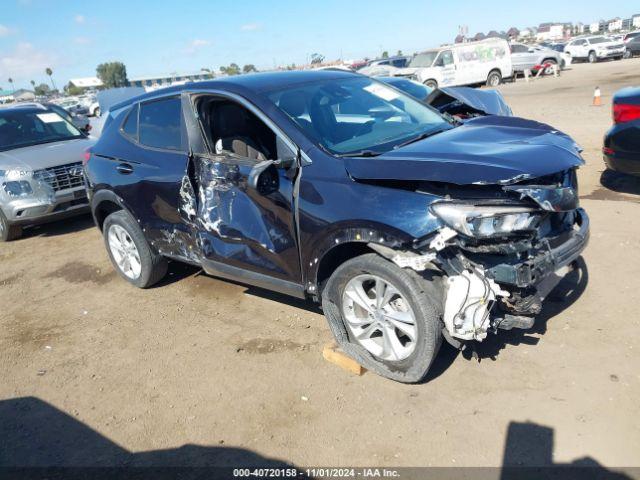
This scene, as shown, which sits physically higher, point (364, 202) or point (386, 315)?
point (364, 202)

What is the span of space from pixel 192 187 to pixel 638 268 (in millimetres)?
3771

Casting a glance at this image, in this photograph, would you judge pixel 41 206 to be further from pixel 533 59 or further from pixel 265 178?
pixel 533 59

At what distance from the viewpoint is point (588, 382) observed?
319 cm

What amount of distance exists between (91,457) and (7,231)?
18.6 feet

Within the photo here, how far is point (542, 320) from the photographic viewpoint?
3.90m

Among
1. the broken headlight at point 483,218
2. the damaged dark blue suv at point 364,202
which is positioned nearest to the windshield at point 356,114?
the damaged dark blue suv at point 364,202

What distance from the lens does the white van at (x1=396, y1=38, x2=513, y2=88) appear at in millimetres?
23188

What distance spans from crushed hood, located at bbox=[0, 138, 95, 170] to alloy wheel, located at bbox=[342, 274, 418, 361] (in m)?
5.89

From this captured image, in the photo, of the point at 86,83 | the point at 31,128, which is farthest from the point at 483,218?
the point at 86,83

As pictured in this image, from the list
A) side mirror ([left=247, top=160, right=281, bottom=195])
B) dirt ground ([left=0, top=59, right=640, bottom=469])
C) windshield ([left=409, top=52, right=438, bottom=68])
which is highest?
windshield ([left=409, top=52, right=438, bottom=68])

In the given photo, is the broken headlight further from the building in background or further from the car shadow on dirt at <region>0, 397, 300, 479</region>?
the building in background

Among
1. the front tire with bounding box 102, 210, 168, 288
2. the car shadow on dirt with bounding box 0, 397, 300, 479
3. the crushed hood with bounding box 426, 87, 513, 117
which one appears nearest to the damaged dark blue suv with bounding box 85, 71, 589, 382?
the front tire with bounding box 102, 210, 168, 288

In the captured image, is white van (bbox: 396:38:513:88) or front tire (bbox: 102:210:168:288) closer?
front tire (bbox: 102:210:168:288)

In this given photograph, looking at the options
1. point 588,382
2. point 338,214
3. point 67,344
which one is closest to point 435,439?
Answer: point 588,382
